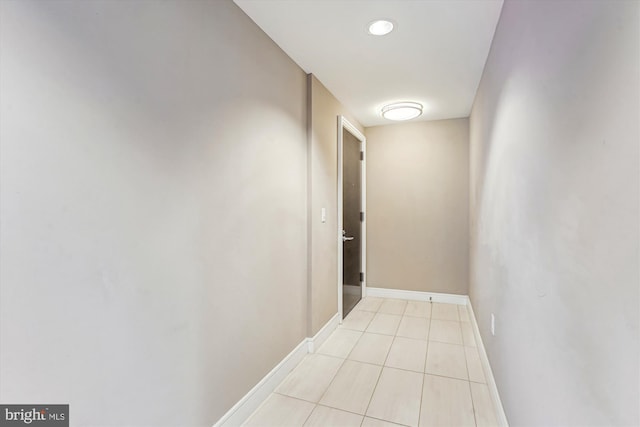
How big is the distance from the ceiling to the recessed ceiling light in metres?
0.04

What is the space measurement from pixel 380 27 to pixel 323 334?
2.56 metres

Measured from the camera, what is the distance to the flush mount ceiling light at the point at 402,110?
3396 mm

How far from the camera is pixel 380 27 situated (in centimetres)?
197

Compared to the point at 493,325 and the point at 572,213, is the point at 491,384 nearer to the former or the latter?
the point at 493,325

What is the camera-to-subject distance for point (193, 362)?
1.46 m

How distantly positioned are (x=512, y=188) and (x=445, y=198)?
2579 millimetres

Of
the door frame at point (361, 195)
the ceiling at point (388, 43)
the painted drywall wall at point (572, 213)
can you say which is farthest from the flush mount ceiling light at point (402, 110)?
the painted drywall wall at point (572, 213)

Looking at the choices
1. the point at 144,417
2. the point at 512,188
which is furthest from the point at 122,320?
the point at 512,188

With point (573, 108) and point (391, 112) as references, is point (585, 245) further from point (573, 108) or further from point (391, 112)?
point (391, 112)

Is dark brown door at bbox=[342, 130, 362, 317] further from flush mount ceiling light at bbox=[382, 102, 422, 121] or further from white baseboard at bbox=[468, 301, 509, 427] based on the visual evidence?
white baseboard at bbox=[468, 301, 509, 427]

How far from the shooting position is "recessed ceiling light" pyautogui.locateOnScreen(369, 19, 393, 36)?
1918 millimetres

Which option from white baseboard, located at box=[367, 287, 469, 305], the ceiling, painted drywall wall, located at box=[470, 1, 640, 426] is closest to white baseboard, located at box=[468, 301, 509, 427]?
painted drywall wall, located at box=[470, 1, 640, 426]

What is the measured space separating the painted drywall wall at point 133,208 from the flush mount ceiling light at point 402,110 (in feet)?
6.06

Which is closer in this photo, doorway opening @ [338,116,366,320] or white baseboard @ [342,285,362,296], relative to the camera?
doorway opening @ [338,116,366,320]
